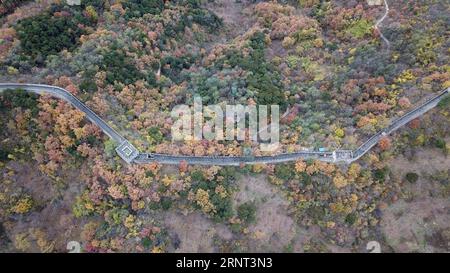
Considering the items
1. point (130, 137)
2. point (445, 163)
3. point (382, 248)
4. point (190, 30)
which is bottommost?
point (382, 248)

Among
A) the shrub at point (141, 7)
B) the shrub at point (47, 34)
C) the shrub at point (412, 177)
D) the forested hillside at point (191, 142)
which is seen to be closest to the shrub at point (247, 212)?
the forested hillside at point (191, 142)

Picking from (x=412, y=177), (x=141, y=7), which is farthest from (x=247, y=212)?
(x=141, y=7)

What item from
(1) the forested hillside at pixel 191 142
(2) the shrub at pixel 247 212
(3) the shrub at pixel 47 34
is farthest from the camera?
(3) the shrub at pixel 47 34

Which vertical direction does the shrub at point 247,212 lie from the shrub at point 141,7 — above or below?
below

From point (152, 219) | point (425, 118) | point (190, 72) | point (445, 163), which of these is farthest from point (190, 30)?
point (445, 163)

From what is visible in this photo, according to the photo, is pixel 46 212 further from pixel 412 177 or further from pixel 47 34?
pixel 412 177

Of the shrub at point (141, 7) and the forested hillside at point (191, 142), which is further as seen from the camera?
the shrub at point (141, 7)

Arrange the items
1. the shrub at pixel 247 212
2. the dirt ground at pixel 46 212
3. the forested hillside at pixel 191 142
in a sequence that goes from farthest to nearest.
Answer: the dirt ground at pixel 46 212, the forested hillside at pixel 191 142, the shrub at pixel 247 212

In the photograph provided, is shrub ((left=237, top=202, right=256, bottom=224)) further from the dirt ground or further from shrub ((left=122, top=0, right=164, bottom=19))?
shrub ((left=122, top=0, right=164, bottom=19))

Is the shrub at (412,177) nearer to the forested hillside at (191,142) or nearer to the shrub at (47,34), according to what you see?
the forested hillside at (191,142)

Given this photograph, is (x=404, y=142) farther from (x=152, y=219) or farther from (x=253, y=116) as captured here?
(x=152, y=219)

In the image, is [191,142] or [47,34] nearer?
[191,142]
